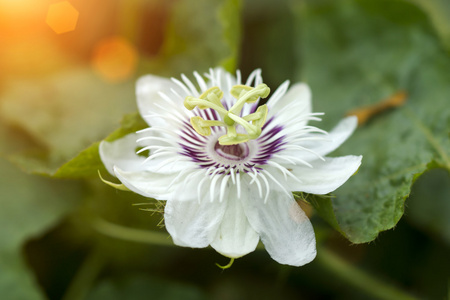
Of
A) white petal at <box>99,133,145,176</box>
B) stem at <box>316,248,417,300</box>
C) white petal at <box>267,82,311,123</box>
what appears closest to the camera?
white petal at <box>99,133,145,176</box>

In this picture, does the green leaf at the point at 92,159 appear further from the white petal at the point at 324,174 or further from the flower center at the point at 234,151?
the white petal at the point at 324,174

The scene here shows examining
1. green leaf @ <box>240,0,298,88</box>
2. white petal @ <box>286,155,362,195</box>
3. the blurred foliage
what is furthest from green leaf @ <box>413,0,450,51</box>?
white petal @ <box>286,155,362,195</box>

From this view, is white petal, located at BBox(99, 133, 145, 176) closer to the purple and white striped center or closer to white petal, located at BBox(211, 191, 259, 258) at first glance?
the purple and white striped center

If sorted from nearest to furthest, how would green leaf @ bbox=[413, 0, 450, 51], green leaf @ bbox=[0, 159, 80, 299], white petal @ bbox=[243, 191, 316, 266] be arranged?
white petal @ bbox=[243, 191, 316, 266], green leaf @ bbox=[0, 159, 80, 299], green leaf @ bbox=[413, 0, 450, 51]

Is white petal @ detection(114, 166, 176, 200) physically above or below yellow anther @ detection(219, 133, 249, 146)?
below

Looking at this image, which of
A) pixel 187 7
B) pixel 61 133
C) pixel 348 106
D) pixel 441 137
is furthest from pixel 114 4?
pixel 441 137

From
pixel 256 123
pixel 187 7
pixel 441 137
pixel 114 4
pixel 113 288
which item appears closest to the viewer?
pixel 256 123

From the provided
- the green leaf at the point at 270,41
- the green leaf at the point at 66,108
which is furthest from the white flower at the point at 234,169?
the green leaf at the point at 270,41

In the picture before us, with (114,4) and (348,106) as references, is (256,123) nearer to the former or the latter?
(348,106)
